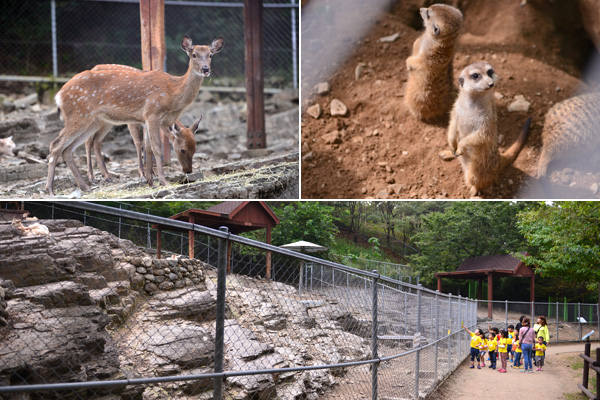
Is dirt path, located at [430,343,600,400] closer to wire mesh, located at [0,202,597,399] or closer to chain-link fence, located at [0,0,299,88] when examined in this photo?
wire mesh, located at [0,202,597,399]

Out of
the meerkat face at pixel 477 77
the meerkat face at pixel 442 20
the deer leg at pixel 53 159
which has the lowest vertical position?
the deer leg at pixel 53 159

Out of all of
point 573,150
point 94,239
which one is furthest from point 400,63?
point 94,239

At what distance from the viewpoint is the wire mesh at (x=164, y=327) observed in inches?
161

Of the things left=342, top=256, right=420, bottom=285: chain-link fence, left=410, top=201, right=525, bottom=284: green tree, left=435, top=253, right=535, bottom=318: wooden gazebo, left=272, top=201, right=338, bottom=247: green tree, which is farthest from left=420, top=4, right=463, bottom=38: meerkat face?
left=410, top=201, right=525, bottom=284: green tree

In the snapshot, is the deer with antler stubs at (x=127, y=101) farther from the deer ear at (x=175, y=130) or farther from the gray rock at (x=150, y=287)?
the gray rock at (x=150, y=287)

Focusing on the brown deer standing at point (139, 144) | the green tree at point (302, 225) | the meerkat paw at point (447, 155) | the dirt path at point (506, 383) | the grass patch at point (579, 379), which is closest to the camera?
the meerkat paw at point (447, 155)

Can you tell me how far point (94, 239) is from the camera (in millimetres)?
7859

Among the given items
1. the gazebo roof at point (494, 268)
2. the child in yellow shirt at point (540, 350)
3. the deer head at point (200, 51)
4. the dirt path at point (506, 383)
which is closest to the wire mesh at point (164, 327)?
the dirt path at point (506, 383)

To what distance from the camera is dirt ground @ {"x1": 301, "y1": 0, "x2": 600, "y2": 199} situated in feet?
14.5

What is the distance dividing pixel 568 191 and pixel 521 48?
1479 mm

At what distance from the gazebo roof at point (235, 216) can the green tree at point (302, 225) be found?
4.89 meters

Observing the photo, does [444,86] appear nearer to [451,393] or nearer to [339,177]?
[339,177]

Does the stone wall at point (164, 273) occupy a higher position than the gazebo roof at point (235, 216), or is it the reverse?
the gazebo roof at point (235, 216)

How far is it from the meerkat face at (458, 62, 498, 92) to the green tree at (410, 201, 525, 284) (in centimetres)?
2498
